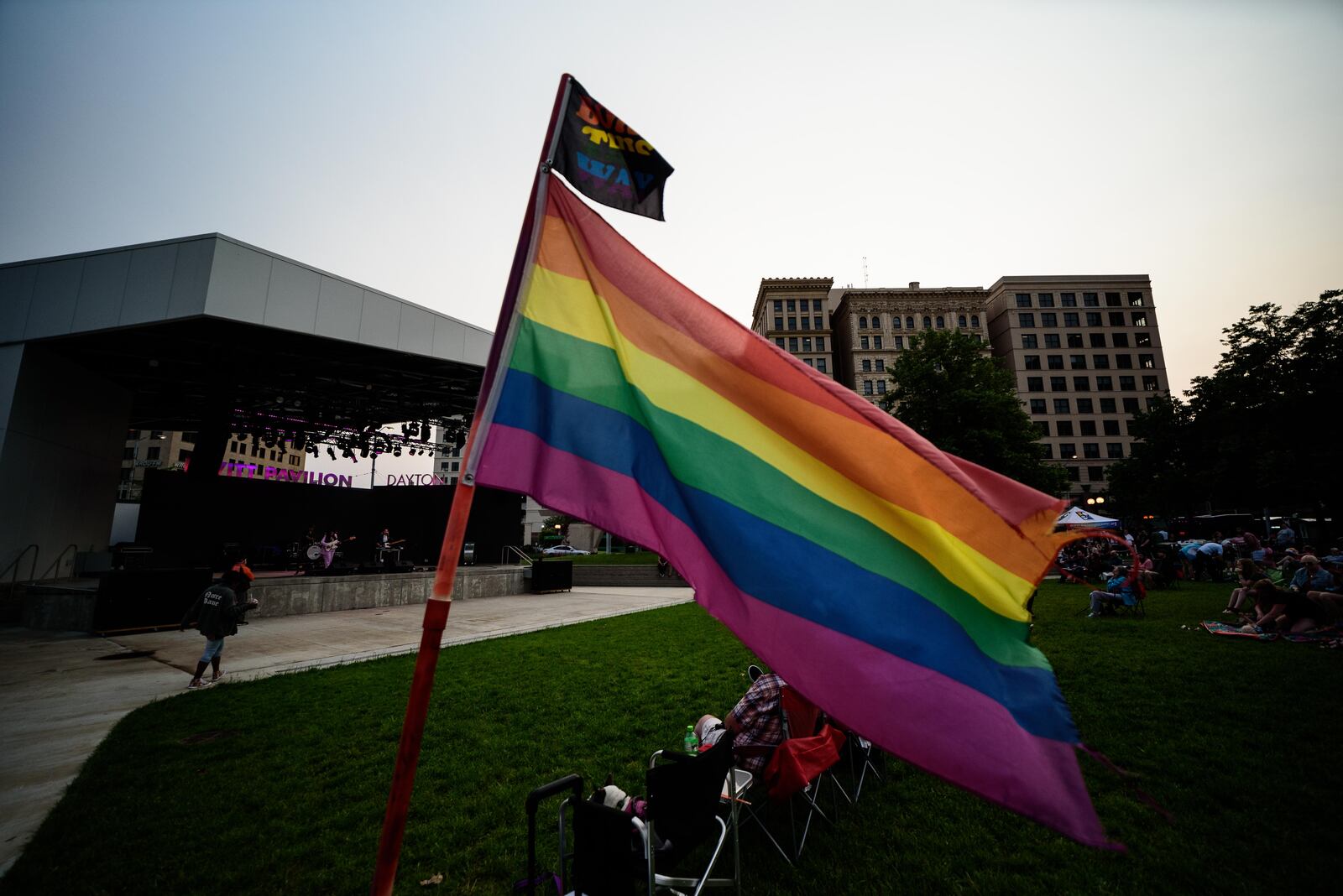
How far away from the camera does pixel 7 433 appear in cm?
1517

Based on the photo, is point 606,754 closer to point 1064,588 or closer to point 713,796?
point 713,796

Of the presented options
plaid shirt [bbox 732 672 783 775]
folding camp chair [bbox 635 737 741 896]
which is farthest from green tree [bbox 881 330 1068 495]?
folding camp chair [bbox 635 737 741 896]

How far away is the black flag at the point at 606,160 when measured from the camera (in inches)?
108

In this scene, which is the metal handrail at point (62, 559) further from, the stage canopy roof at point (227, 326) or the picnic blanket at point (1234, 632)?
the picnic blanket at point (1234, 632)

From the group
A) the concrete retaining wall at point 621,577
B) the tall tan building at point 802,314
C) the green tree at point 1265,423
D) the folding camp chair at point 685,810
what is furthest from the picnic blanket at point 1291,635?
the tall tan building at point 802,314

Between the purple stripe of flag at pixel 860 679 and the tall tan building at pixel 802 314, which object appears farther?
the tall tan building at pixel 802 314

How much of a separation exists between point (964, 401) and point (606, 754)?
33.3 meters

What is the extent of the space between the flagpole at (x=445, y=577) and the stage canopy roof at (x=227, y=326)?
54.5ft

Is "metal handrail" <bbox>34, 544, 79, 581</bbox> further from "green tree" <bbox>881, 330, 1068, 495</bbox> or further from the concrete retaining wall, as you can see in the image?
"green tree" <bbox>881, 330, 1068, 495</bbox>

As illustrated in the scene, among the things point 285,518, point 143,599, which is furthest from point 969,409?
point 285,518

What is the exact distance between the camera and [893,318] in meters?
72.4

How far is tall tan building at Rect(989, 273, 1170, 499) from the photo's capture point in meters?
69.2

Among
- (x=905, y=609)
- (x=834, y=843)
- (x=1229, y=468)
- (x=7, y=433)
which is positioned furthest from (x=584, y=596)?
(x=1229, y=468)

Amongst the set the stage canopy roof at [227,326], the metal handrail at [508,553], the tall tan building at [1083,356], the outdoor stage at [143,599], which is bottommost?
the outdoor stage at [143,599]
